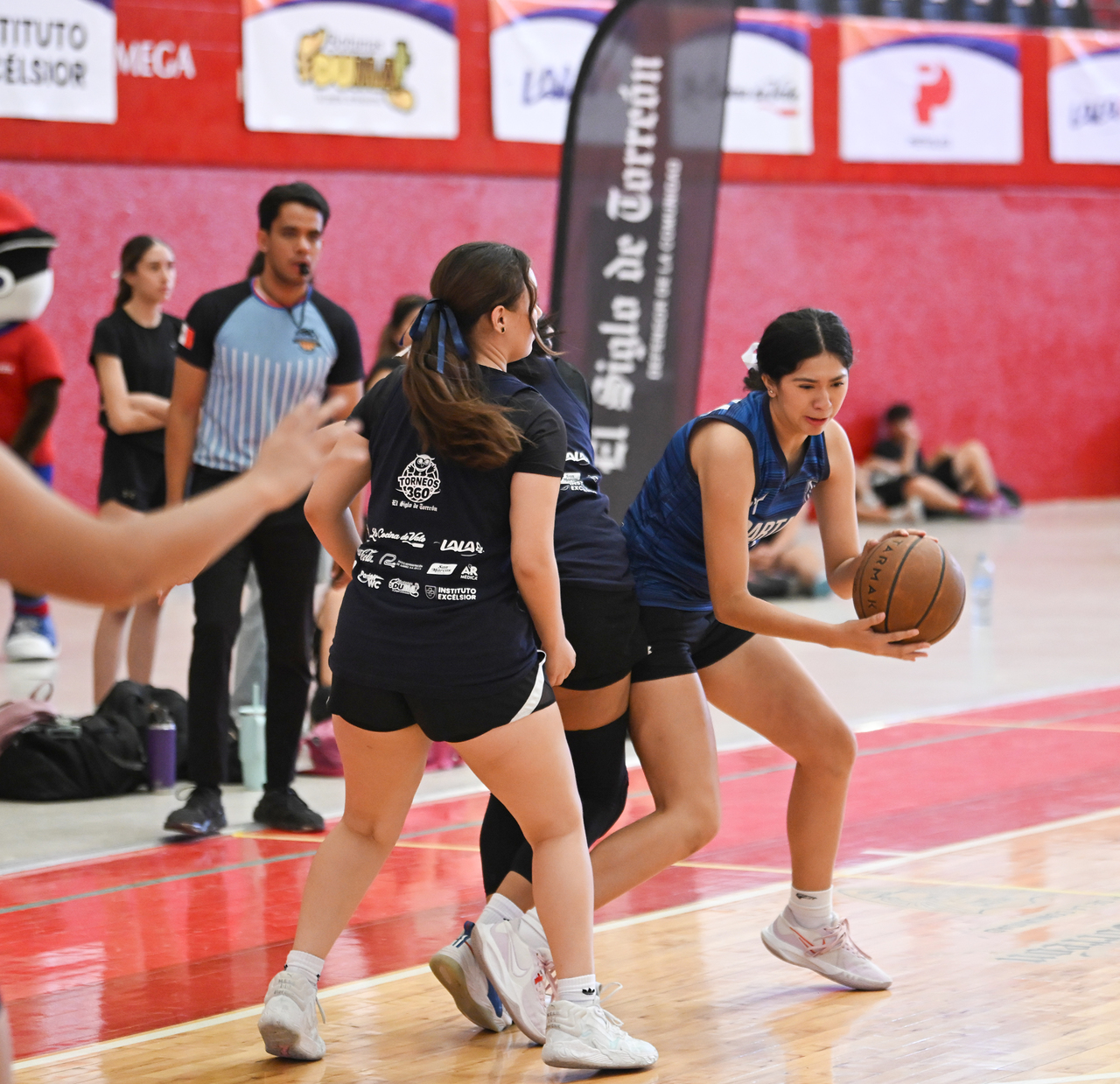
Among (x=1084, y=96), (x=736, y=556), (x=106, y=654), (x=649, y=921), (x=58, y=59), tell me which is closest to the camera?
(x=736, y=556)

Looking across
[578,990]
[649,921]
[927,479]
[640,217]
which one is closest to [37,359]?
[640,217]

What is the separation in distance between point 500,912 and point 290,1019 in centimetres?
50

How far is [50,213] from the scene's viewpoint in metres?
13.2

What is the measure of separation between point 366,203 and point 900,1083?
476 inches

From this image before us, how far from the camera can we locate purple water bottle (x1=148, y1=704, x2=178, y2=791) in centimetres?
648

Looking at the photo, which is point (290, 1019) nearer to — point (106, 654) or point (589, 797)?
point (589, 797)

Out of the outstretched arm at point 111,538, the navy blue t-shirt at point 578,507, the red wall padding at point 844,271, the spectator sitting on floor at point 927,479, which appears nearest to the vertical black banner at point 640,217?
the navy blue t-shirt at point 578,507

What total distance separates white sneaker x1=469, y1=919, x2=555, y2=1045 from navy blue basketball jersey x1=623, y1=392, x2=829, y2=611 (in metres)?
0.84

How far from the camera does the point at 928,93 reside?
58.6 ft

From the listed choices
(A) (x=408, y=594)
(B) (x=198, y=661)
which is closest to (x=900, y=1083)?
(A) (x=408, y=594)

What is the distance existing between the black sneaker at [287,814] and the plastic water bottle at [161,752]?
0.70 m

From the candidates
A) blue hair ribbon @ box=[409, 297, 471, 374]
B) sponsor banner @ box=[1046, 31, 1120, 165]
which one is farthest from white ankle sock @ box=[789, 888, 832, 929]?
sponsor banner @ box=[1046, 31, 1120, 165]

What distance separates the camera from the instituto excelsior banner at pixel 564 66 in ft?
49.8

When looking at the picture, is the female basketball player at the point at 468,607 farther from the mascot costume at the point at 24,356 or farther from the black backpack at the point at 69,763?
the mascot costume at the point at 24,356
